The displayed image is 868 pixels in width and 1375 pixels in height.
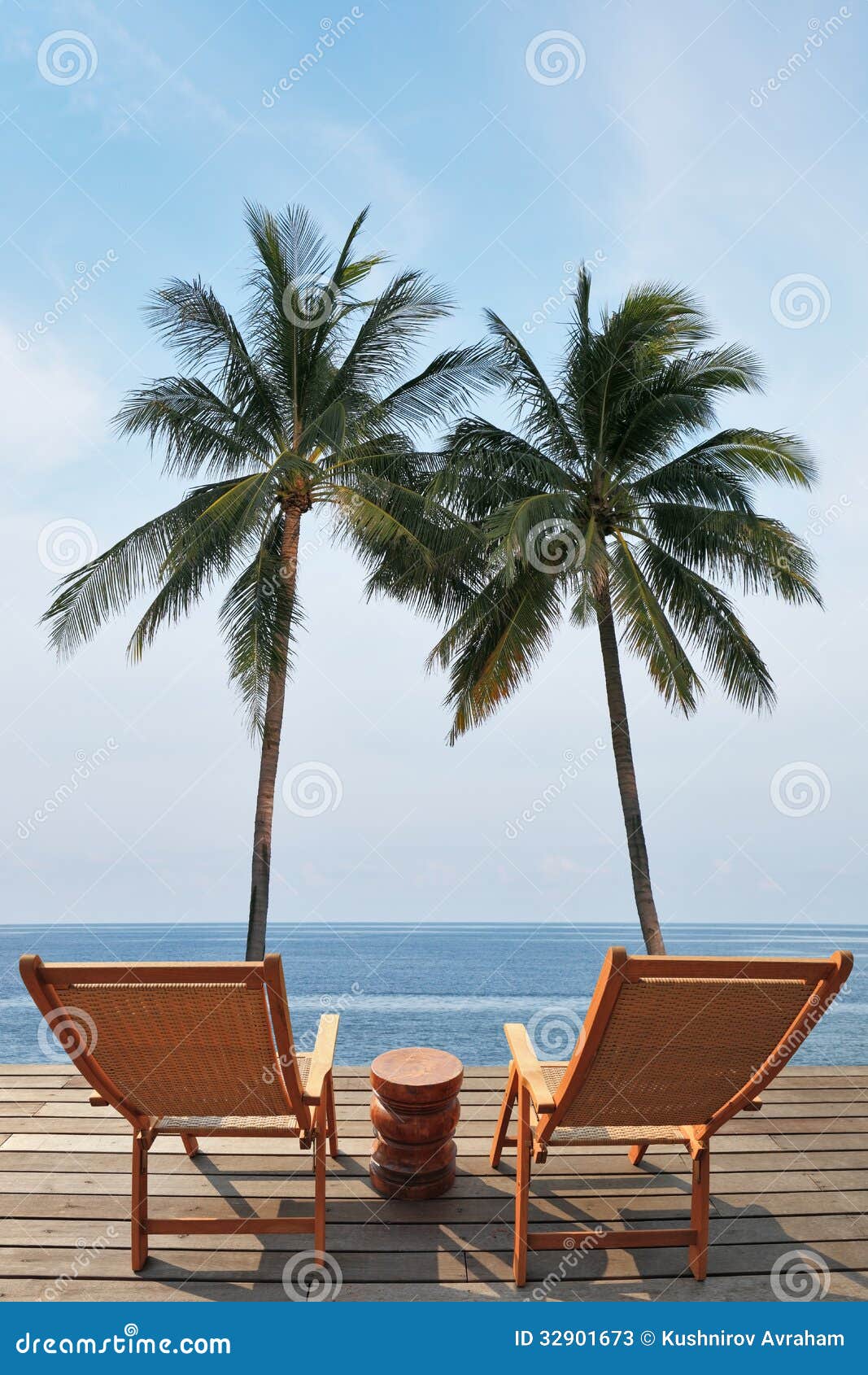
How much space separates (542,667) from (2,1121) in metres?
5.59

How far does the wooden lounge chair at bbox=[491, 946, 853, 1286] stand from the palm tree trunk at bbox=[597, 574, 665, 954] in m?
4.76

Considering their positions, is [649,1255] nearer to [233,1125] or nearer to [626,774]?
[233,1125]

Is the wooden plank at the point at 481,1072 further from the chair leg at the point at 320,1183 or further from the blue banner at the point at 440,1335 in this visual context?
the blue banner at the point at 440,1335

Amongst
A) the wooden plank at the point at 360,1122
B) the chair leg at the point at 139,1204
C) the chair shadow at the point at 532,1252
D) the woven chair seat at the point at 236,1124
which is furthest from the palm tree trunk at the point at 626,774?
the chair leg at the point at 139,1204

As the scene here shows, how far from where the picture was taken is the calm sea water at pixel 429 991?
88.3ft

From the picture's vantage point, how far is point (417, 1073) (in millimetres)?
2982

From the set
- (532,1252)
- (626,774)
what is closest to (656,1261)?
(532,1252)

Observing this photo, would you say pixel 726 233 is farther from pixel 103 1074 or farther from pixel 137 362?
pixel 103 1074

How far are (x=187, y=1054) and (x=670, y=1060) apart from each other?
1418mm

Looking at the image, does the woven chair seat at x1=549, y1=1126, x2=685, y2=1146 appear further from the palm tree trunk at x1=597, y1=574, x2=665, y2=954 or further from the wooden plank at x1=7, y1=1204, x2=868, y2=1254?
the palm tree trunk at x1=597, y1=574, x2=665, y2=954

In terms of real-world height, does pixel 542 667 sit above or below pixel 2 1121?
above

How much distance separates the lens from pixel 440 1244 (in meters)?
2.63

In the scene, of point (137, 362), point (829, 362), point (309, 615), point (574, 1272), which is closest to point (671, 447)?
point (829, 362)

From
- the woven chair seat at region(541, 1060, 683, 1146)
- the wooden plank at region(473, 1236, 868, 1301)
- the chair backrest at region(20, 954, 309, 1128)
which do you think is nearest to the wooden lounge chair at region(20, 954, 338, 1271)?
the chair backrest at region(20, 954, 309, 1128)
